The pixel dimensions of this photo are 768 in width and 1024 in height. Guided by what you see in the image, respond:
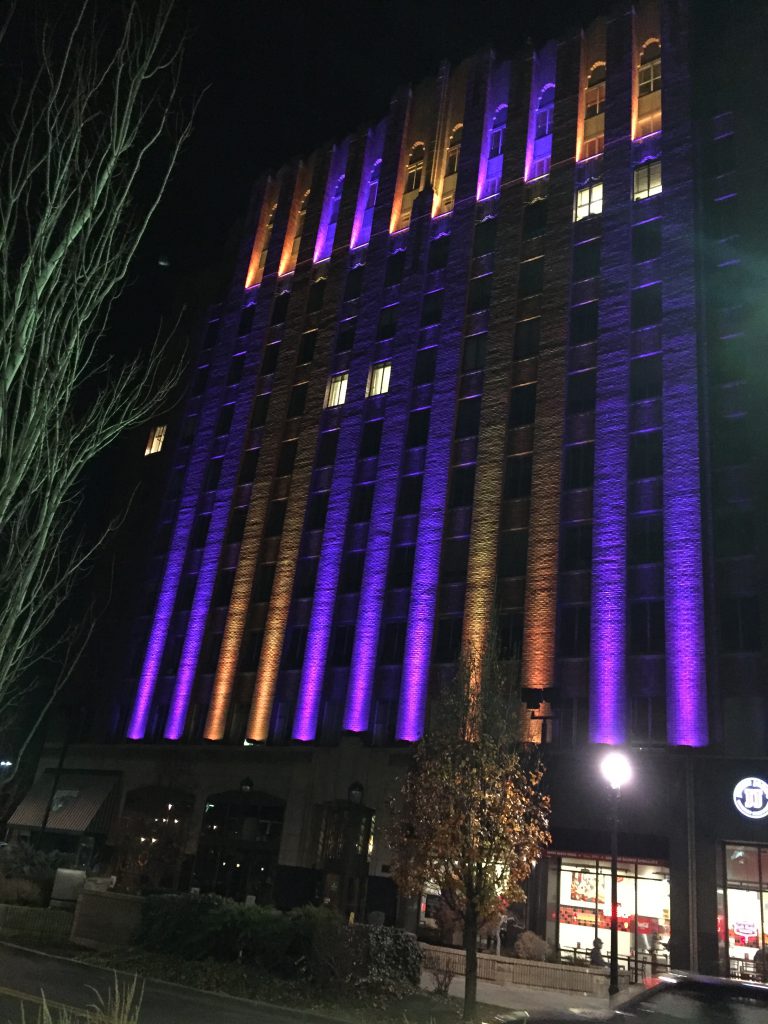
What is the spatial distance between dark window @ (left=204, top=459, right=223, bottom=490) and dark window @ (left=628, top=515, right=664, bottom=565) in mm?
26463

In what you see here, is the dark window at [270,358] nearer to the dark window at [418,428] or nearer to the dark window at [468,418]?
the dark window at [418,428]

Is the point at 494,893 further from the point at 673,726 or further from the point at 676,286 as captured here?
the point at 676,286

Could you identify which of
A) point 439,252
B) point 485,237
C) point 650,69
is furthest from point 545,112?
point 439,252

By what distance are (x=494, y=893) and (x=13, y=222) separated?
46.5ft

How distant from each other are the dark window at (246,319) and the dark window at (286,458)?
35.9ft

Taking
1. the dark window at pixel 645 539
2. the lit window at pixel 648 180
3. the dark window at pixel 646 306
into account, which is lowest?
the dark window at pixel 645 539

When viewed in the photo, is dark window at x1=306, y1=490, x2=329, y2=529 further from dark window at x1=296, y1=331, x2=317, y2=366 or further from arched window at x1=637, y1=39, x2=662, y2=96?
arched window at x1=637, y1=39, x2=662, y2=96

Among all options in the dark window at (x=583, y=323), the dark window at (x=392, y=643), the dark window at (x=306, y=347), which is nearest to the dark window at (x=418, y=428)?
the dark window at (x=583, y=323)

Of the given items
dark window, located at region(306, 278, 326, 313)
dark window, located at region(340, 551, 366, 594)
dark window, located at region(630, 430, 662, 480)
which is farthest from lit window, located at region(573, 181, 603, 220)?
dark window, located at region(340, 551, 366, 594)

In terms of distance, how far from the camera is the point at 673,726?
27.7 m

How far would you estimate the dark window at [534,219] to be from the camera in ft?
134

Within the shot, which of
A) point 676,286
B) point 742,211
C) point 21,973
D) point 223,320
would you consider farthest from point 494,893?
point 223,320

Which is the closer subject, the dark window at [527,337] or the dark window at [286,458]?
the dark window at [527,337]

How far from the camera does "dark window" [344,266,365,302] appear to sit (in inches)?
1882
